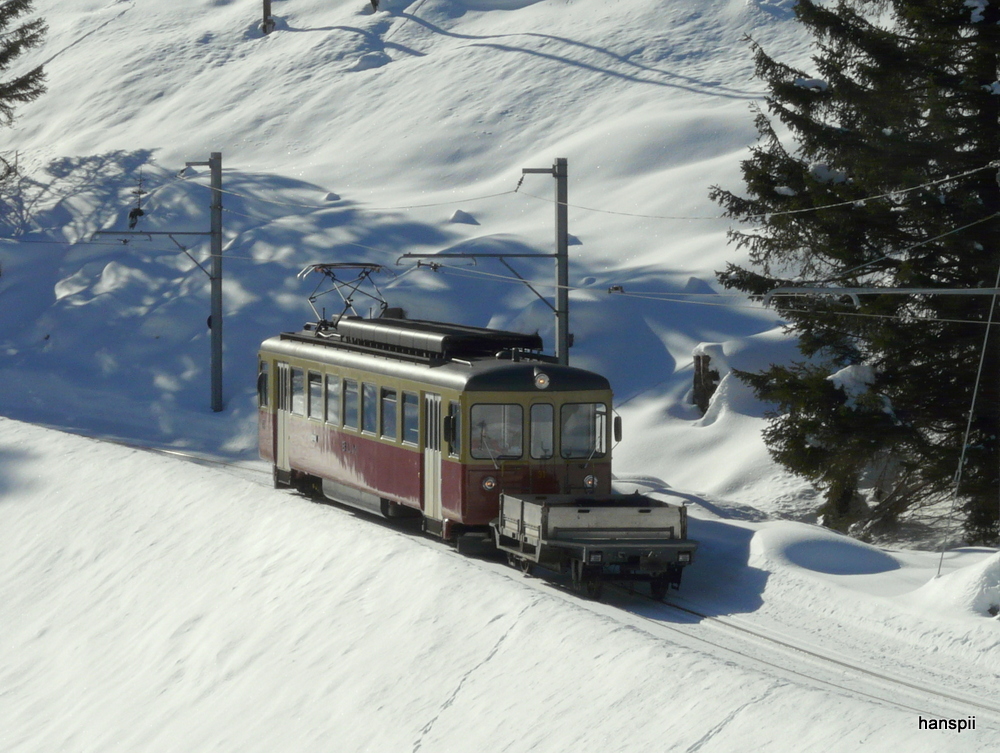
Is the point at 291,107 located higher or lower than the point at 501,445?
higher

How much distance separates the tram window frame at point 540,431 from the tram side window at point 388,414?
2349mm

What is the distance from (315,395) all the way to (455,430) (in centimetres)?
495

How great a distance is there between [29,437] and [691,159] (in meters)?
27.0

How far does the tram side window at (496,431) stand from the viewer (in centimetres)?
1617

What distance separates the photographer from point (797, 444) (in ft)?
65.8

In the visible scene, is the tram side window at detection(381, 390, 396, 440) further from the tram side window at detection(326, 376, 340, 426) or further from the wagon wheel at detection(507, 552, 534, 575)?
the wagon wheel at detection(507, 552, 534, 575)

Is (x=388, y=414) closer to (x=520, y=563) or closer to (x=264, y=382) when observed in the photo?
(x=520, y=563)

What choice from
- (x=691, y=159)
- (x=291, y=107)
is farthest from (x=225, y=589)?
(x=291, y=107)

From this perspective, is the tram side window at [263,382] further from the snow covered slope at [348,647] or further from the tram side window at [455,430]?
the tram side window at [455,430]

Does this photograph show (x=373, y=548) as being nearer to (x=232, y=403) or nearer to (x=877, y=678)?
(x=877, y=678)

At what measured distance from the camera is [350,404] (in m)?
19.2

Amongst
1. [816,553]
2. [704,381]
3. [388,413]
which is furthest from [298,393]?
[704,381]

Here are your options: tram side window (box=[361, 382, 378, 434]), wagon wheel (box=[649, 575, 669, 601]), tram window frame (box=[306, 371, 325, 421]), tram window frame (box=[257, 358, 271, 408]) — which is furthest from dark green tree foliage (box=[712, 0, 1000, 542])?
tram window frame (box=[257, 358, 271, 408])

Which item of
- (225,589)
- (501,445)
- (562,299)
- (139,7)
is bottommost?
(225,589)
